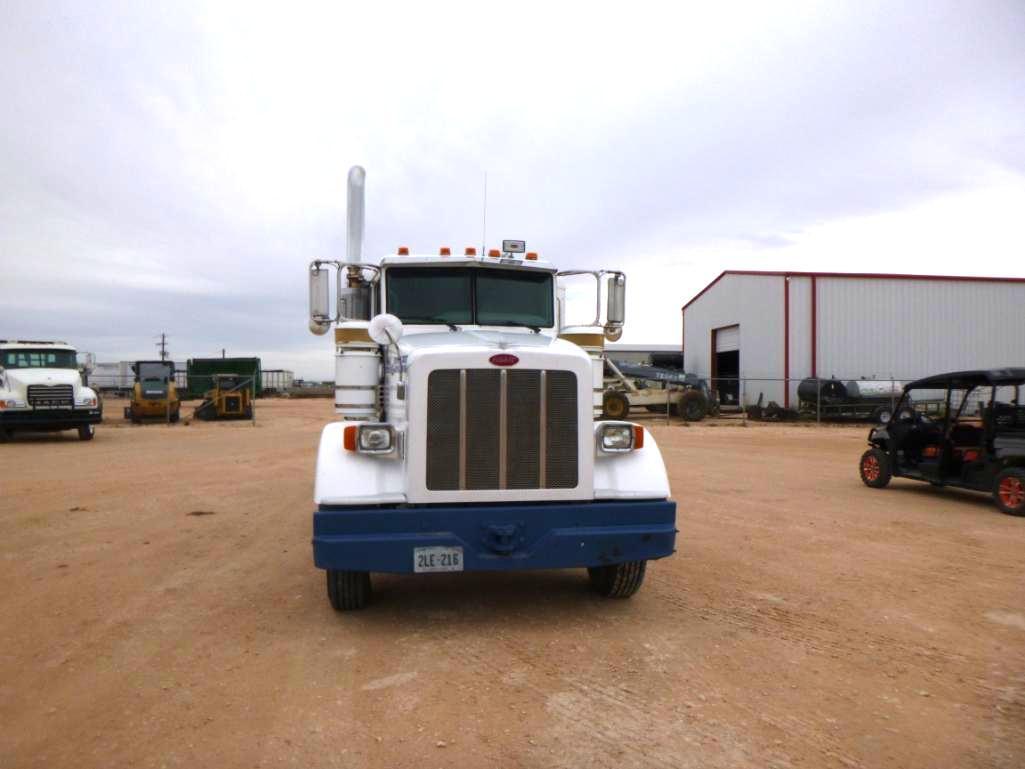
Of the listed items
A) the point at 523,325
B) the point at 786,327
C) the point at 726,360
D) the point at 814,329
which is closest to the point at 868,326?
the point at 814,329

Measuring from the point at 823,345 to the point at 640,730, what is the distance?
2945cm

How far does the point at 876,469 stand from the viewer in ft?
37.3

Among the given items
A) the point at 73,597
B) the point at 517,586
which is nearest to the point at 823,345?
the point at 517,586

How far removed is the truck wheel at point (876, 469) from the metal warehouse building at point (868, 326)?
1840 cm

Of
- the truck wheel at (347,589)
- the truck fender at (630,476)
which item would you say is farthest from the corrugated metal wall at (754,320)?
the truck wheel at (347,589)

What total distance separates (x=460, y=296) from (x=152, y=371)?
951 inches

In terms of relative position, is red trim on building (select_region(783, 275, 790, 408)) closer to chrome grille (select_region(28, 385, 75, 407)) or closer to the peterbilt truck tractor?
chrome grille (select_region(28, 385, 75, 407))

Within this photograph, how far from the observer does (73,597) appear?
5559mm

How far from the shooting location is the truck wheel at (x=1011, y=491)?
9.07 metres

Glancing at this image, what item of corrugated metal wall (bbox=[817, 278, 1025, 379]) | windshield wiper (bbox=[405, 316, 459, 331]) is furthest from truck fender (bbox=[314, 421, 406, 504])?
corrugated metal wall (bbox=[817, 278, 1025, 379])

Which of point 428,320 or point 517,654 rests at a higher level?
point 428,320

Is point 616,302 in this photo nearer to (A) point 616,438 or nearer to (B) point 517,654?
(A) point 616,438

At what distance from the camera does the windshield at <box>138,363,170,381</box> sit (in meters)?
27.2

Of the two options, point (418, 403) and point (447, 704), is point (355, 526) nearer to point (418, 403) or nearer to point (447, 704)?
point (418, 403)
